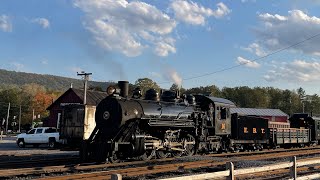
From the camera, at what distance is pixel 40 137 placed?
3222cm

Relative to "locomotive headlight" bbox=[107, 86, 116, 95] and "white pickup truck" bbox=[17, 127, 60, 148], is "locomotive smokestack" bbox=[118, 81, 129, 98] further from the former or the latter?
"white pickup truck" bbox=[17, 127, 60, 148]

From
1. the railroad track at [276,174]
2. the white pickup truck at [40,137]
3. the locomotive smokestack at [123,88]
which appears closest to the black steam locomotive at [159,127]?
the locomotive smokestack at [123,88]

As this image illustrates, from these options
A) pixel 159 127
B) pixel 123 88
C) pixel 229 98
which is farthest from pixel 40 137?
pixel 229 98

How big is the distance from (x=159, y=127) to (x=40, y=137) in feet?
57.8

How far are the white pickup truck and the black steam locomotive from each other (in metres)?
14.2

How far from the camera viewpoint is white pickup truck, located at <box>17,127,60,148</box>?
3136 centimetres

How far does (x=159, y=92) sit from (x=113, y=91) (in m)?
3.42

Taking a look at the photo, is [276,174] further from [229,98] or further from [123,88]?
[229,98]

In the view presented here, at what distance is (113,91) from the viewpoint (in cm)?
1759

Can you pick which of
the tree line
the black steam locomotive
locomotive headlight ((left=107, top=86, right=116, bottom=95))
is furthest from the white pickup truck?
the tree line

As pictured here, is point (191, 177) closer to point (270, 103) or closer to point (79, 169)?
point (79, 169)

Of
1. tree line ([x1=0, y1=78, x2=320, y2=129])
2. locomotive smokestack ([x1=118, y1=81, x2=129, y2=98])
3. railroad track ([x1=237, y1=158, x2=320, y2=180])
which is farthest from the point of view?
tree line ([x1=0, y1=78, x2=320, y2=129])

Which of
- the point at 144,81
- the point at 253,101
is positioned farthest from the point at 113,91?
the point at 253,101

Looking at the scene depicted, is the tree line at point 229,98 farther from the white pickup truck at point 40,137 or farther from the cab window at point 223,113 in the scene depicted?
the cab window at point 223,113
